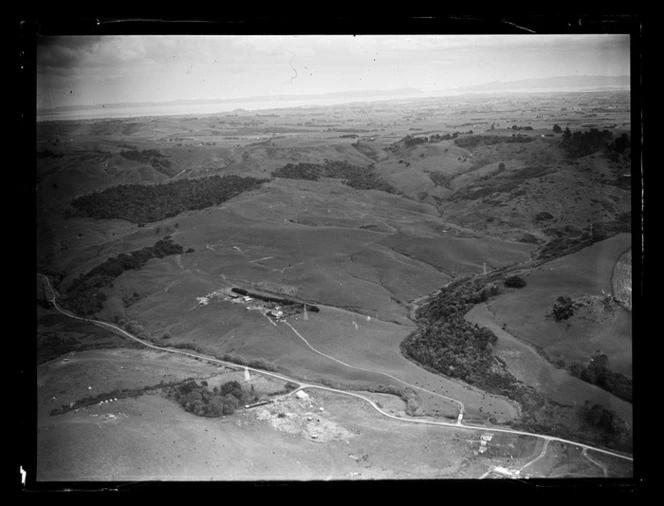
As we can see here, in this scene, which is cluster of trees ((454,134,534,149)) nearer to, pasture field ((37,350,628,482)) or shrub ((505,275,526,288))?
shrub ((505,275,526,288))

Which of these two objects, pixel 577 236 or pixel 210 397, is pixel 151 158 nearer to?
Answer: pixel 210 397

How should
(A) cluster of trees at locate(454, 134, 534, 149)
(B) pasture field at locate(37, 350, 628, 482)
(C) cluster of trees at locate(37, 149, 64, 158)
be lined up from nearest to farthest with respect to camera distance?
(B) pasture field at locate(37, 350, 628, 482)
(C) cluster of trees at locate(37, 149, 64, 158)
(A) cluster of trees at locate(454, 134, 534, 149)

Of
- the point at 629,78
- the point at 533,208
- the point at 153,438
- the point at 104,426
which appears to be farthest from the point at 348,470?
the point at 629,78

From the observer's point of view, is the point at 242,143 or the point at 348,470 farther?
the point at 242,143

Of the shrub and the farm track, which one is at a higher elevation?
the shrub

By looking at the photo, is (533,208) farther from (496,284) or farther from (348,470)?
(348,470)

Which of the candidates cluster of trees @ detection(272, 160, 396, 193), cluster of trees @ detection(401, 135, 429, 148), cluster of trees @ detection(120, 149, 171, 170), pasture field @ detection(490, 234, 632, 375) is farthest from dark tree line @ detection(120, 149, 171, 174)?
pasture field @ detection(490, 234, 632, 375)
